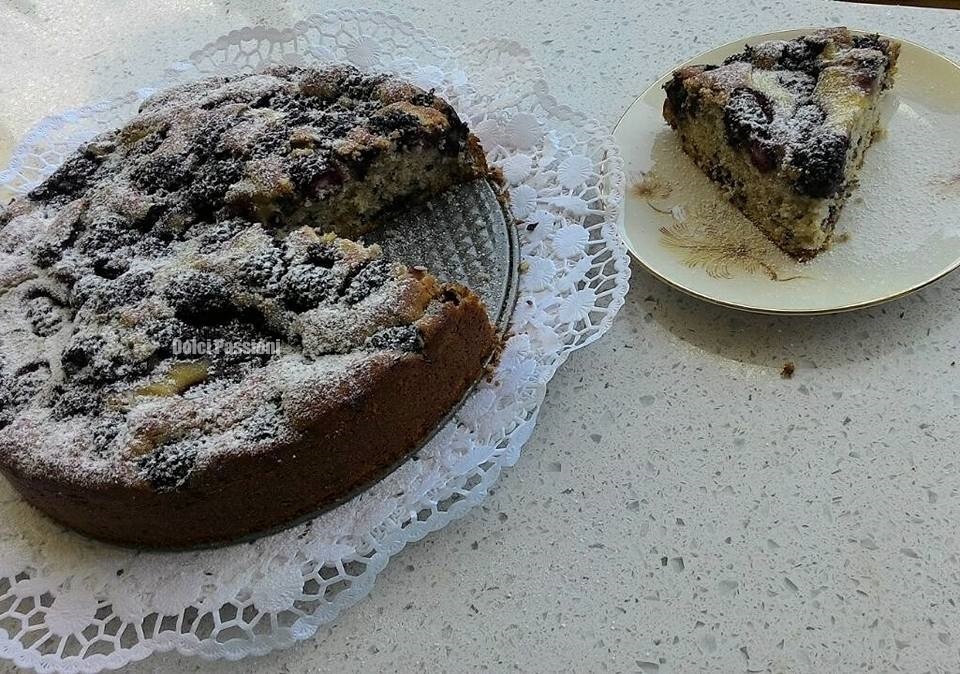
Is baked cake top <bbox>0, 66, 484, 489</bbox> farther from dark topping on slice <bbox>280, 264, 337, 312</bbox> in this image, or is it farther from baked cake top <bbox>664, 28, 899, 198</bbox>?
baked cake top <bbox>664, 28, 899, 198</bbox>

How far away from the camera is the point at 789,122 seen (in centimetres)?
156

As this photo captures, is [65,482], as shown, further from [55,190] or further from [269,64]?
[269,64]

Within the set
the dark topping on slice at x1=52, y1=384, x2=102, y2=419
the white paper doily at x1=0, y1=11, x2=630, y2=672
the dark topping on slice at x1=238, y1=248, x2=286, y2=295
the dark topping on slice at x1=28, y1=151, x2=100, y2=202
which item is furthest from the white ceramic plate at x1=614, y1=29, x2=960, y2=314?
the dark topping on slice at x1=28, y1=151, x2=100, y2=202

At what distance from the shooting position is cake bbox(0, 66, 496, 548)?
115cm

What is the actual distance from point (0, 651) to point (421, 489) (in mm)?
591

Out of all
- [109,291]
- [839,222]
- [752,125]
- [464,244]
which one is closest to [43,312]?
[109,291]

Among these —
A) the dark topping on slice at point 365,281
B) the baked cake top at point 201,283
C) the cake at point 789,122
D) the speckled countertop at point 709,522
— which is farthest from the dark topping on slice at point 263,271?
the cake at point 789,122

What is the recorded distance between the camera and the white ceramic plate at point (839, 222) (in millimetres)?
1406

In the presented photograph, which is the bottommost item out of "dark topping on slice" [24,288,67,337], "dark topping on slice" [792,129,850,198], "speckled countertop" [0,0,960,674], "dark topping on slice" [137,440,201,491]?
"speckled countertop" [0,0,960,674]

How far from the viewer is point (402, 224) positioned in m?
1.63

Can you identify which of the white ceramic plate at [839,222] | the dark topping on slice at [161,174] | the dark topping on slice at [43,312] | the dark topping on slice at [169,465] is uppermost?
the dark topping on slice at [161,174]

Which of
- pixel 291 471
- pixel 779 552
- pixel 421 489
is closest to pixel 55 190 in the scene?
pixel 291 471

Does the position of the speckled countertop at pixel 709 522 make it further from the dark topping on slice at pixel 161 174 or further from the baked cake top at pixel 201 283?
the dark topping on slice at pixel 161 174

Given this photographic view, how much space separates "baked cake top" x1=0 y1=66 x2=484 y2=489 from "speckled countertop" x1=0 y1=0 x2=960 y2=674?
0.30m
